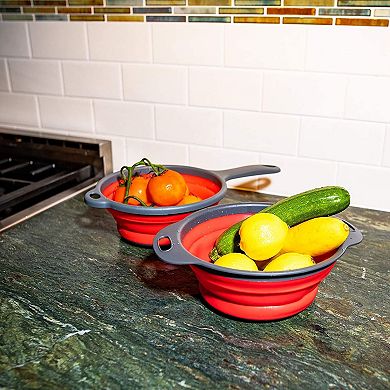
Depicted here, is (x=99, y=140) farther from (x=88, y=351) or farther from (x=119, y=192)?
(x=88, y=351)

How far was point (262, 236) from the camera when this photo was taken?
2.18 ft

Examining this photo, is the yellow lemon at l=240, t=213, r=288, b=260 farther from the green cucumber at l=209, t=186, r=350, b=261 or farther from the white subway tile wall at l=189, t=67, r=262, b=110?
the white subway tile wall at l=189, t=67, r=262, b=110

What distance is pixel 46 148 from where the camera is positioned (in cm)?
127

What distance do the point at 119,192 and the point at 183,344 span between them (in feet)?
1.04

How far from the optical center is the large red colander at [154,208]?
820mm

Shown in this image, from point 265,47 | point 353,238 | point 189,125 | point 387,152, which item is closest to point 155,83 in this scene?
point 189,125

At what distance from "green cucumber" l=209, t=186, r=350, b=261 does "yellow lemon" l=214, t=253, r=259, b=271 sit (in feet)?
0.13

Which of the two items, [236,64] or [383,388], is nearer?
[383,388]

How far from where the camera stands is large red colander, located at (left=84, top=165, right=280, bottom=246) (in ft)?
2.69

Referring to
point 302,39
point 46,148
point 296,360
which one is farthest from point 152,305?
point 46,148

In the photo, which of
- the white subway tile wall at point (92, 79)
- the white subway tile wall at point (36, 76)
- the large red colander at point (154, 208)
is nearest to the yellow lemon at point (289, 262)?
the large red colander at point (154, 208)

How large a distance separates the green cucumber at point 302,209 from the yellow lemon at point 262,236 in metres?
0.03

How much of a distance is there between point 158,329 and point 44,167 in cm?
68

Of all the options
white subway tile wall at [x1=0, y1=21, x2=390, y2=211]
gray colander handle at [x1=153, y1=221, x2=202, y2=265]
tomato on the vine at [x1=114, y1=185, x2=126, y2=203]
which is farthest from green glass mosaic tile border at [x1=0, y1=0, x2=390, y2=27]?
gray colander handle at [x1=153, y1=221, x2=202, y2=265]
